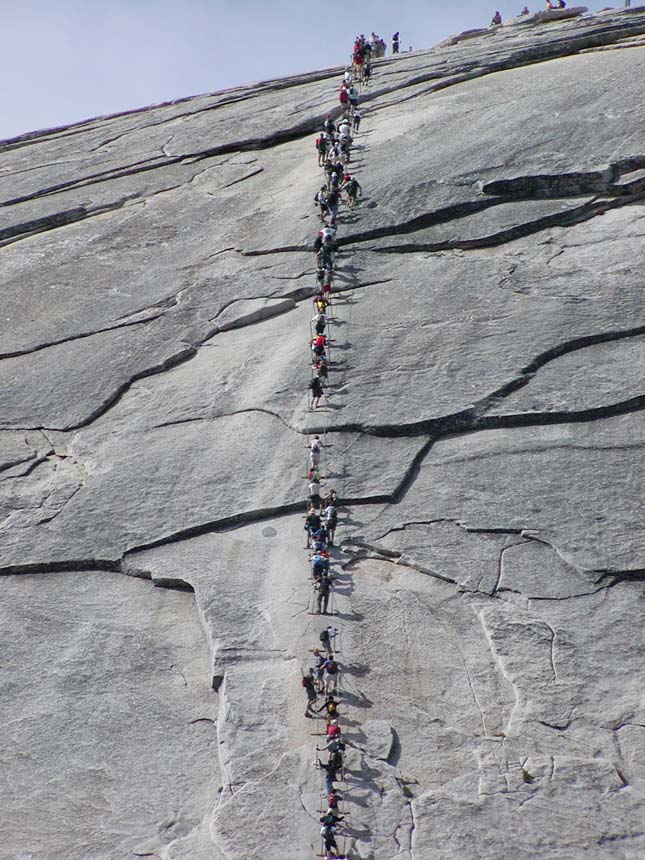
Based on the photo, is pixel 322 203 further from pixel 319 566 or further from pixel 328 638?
pixel 328 638

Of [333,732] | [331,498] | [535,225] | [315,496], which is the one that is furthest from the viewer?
[535,225]

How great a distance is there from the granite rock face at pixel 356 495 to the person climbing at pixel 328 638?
26 cm

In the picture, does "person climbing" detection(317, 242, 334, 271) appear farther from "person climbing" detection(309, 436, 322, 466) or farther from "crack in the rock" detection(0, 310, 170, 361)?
"person climbing" detection(309, 436, 322, 466)

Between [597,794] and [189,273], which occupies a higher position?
[189,273]

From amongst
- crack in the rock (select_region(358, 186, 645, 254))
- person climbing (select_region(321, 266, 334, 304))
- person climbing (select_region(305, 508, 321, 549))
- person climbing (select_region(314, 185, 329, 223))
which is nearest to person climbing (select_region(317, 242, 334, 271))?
person climbing (select_region(321, 266, 334, 304))

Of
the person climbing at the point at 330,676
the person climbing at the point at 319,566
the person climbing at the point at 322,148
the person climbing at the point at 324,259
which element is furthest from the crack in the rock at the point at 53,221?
the person climbing at the point at 330,676

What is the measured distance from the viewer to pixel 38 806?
1767cm

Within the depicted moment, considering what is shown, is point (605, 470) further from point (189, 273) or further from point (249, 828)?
point (189, 273)

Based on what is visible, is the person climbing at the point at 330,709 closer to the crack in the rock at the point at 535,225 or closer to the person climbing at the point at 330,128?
the crack in the rock at the point at 535,225

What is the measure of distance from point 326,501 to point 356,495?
74cm

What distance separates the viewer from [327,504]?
2247 centimetres

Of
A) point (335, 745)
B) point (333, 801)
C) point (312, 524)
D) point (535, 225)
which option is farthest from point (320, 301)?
point (333, 801)

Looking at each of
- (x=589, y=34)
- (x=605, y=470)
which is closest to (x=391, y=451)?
(x=605, y=470)

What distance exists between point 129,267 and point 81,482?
10631mm
